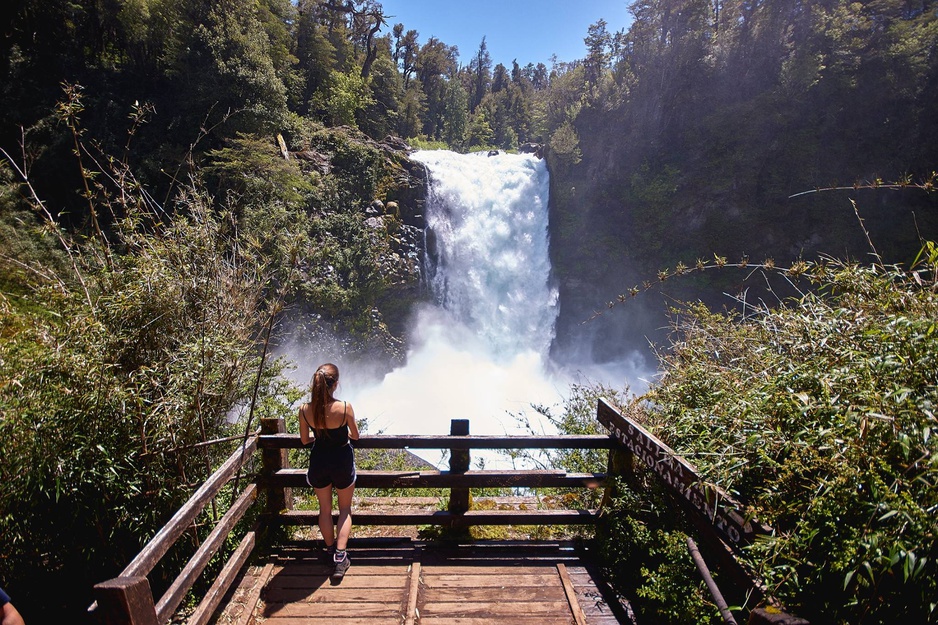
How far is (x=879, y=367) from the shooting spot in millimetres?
1800

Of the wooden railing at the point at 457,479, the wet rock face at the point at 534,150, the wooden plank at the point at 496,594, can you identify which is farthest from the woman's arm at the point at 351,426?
the wet rock face at the point at 534,150

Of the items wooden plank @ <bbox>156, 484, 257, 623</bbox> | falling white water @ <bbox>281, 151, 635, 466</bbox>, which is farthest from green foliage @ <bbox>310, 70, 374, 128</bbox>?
wooden plank @ <bbox>156, 484, 257, 623</bbox>

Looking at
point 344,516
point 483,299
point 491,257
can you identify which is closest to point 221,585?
point 344,516

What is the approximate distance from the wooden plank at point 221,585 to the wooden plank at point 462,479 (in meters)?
0.47

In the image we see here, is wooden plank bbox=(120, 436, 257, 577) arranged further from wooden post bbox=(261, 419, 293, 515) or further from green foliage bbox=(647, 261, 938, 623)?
green foliage bbox=(647, 261, 938, 623)

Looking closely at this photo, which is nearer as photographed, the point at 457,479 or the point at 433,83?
the point at 457,479

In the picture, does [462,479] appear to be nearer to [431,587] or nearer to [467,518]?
[467,518]

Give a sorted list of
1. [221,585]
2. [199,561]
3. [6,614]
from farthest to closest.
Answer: [221,585] < [199,561] < [6,614]

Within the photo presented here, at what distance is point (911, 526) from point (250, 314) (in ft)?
16.2

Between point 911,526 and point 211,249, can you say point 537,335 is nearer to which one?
point 211,249

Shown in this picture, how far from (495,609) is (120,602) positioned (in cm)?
214

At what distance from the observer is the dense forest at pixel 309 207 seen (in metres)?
2.98

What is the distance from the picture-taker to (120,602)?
6.10 ft

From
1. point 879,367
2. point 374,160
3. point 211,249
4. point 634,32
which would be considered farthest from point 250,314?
point 634,32
